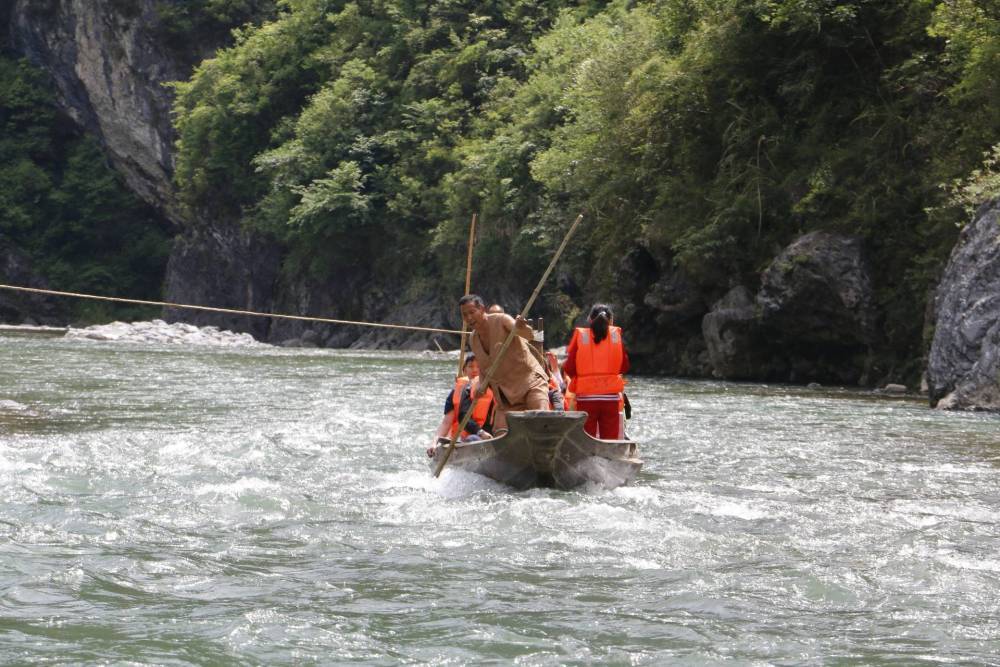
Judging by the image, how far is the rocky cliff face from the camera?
59.4 meters

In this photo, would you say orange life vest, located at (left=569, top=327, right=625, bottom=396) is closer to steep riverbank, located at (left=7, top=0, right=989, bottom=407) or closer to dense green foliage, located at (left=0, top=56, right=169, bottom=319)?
steep riverbank, located at (left=7, top=0, right=989, bottom=407)

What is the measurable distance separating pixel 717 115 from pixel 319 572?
74.7 feet

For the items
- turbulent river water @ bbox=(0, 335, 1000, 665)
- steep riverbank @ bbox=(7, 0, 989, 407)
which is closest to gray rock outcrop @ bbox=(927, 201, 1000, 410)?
steep riverbank @ bbox=(7, 0, 989, 407)

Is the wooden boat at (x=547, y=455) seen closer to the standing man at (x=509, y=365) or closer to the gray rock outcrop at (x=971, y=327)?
the standing man at (x=509, y=365)

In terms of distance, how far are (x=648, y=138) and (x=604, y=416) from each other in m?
18.8

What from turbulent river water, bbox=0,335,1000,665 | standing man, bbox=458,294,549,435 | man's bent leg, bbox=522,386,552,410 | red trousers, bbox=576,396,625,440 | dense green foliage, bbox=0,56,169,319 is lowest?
turbulent river water, bbox=0,335,1000,665

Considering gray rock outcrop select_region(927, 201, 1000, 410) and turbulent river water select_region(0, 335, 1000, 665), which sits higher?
gray rock outcrop select_region(927, 201, 1000, 410)

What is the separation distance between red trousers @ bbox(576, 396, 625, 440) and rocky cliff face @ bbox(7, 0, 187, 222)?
51.2m

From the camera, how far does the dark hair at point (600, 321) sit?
11547 millimetres

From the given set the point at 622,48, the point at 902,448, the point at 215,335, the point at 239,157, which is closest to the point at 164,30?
the point at 239,157

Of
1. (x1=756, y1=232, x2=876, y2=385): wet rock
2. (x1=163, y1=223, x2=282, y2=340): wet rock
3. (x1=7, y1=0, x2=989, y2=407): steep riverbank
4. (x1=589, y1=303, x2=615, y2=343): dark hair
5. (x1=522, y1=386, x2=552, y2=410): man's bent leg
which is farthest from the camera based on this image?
(x1=163, y1=223, x2=282, y2=340): wet rock

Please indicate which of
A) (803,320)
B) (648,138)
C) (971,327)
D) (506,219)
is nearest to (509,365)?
(971,327)

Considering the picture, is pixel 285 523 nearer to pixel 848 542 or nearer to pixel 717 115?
pixel 848 542

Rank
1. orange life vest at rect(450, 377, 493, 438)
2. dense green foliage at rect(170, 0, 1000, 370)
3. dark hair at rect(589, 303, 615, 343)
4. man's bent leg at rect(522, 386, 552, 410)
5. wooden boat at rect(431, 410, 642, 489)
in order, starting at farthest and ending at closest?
dense green foliage at rect(170, 0, 1000, 370)
orange life vest at rect(450, 377, 493, 438)
dark hair at rect(589, 303, 615, 343)
man's bent leg at rect(522, 386, 552, 410)
wooden boat at rect(431, 410, 642, 489)
